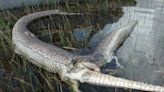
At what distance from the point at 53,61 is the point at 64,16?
1.92 meters

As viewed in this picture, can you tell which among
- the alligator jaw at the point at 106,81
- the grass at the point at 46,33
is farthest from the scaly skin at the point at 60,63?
the grass at the point at 46,33

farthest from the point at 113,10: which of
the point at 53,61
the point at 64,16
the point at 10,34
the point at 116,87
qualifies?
the point at 116,87

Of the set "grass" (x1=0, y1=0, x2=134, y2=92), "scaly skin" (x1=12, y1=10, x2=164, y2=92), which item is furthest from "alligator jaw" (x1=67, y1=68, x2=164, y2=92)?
"grass" (x1=0, y1=0, x2=134, y2=92)

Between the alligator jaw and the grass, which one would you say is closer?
the alligator jaw

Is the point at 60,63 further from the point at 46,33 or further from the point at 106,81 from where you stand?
the point at 46,33

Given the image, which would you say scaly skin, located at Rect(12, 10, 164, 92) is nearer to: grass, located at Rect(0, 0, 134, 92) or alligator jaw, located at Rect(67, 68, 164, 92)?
alligator jaw, located at Rect(67, 68, 164, 92)

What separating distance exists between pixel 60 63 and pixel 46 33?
4.54ft

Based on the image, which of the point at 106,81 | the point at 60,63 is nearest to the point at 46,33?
the point at 60,63

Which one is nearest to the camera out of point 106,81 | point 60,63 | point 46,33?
point 106,81

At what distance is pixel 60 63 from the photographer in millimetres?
3814

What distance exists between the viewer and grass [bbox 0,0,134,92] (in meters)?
3.69

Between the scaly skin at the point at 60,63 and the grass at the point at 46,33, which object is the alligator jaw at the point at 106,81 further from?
the grass at the point at 46,33

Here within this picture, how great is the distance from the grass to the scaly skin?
101 millimetres

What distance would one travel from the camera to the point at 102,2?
6.55m
